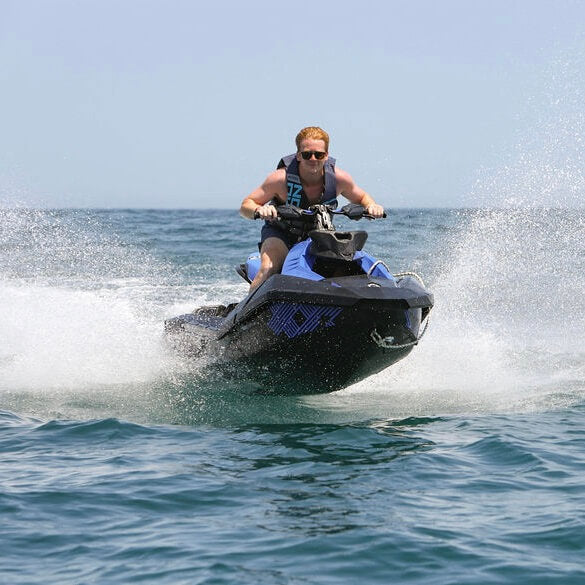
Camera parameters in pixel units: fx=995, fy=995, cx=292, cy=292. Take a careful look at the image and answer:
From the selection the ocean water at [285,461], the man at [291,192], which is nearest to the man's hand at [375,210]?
the man at [291,192]

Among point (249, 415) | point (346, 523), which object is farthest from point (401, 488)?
point (249, 415)

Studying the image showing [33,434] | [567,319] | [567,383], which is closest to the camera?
[33,434]

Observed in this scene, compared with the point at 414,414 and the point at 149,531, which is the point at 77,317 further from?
the point at 149,531

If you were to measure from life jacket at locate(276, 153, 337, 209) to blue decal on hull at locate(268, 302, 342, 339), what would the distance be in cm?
Answer: 96

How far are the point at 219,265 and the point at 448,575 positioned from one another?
13.4 meters

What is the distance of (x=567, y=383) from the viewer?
7.27 metres

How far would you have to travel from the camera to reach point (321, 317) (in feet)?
20.3

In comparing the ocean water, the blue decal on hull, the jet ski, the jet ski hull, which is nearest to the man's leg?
the jet ski

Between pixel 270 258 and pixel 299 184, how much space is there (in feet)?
1.82

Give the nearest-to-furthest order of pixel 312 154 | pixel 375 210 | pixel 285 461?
pixel 285 461, pixel 312 154, pixel 375 210

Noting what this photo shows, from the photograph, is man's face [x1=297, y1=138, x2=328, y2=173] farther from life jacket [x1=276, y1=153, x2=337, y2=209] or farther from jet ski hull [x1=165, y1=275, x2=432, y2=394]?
jet ski hull [x1=165, y1=275, x2=432, y2=394]

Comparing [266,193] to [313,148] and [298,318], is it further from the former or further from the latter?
[298,318]

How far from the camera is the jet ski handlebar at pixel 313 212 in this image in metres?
6.57

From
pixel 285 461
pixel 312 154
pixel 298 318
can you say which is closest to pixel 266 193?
pixel 312 154
